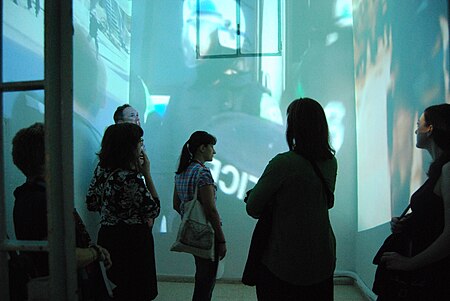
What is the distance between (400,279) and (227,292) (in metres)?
2.23

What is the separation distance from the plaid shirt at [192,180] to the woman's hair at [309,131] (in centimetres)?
90

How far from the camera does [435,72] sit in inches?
78.0

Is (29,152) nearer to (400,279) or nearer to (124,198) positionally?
(124,198)

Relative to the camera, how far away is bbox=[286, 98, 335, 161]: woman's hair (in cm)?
151

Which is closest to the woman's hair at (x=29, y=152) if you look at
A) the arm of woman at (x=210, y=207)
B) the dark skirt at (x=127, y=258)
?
the dark skirt at (x=127, y=258)

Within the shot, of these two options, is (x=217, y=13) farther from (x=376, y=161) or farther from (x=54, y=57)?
(x=54, y=57)

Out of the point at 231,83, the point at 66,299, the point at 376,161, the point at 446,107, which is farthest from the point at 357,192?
the point at 66,299

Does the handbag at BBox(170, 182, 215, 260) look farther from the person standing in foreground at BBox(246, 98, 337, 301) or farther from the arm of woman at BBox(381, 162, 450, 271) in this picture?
the arm of woman at BBox(381, 162, 450, 271)

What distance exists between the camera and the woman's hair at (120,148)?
6.68ft

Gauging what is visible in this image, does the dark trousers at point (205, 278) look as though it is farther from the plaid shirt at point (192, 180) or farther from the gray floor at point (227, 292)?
the gray floor at point (227, 292)

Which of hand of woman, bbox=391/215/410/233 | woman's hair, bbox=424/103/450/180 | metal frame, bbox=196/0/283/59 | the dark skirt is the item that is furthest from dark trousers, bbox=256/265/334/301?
metal frame, bbox=196/0/283/59

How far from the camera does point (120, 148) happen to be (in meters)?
2.04

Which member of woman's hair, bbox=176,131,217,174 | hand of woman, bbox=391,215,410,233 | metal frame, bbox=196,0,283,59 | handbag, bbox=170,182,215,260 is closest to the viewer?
hand of woman, bbox=391,215,410,233

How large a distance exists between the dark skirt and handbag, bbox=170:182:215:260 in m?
0.28
